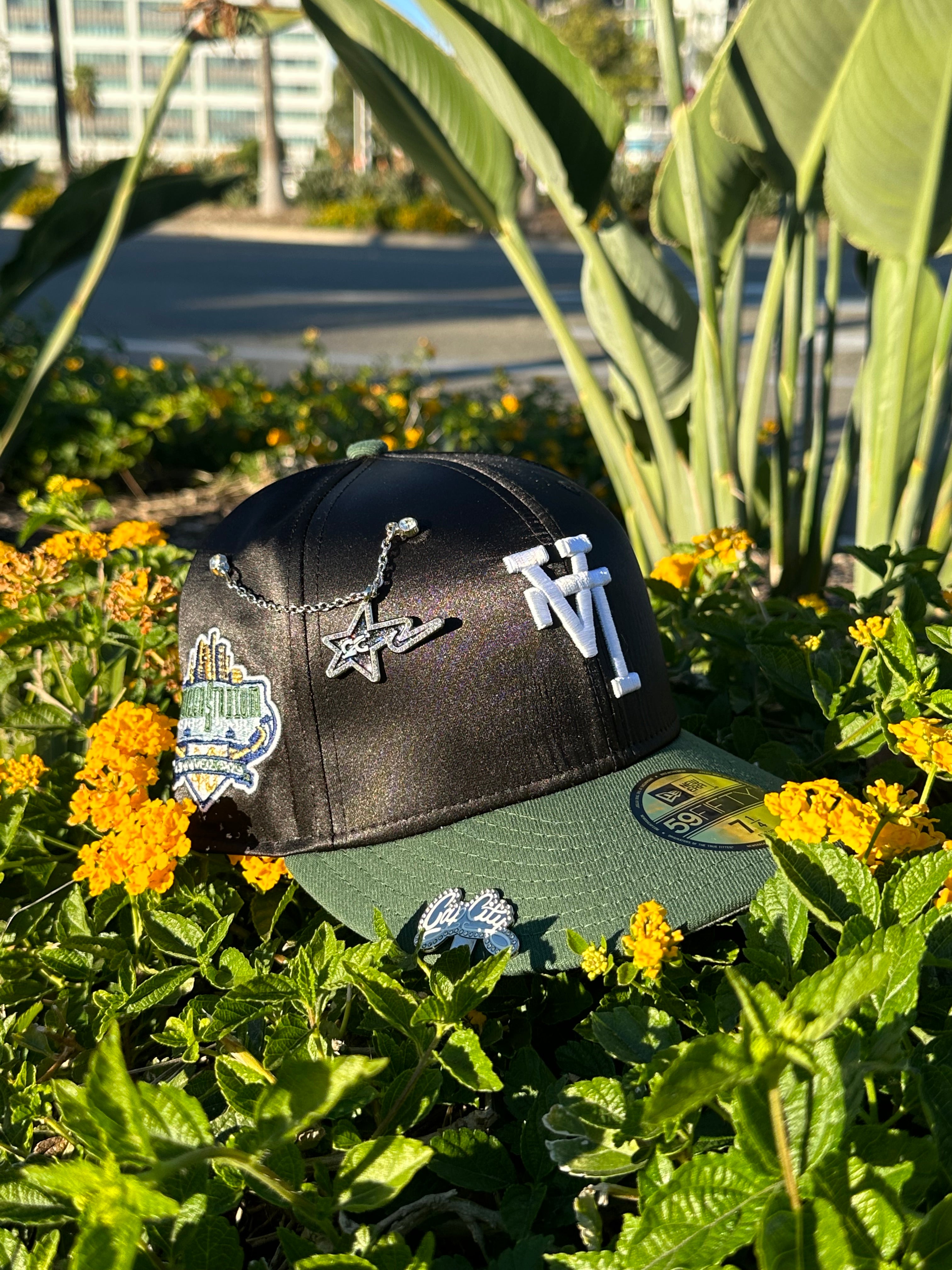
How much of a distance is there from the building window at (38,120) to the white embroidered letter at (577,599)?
93.2 meters

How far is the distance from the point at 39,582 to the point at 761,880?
114 centimetres

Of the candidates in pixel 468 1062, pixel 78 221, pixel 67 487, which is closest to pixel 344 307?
pixel 78 221

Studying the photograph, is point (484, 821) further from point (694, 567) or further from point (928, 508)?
point (928, 508)

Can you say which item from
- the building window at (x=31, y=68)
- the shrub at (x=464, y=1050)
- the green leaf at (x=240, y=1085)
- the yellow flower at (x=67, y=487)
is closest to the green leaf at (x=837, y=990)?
the shrub at (x=464, y=1050)

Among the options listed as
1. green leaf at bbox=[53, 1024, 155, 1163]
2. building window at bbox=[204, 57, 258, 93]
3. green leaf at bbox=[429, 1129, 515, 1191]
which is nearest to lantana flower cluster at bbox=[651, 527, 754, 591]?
green leaf at bbox=[429, 1129, 515, 1191]

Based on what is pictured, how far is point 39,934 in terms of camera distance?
1322 millimetres

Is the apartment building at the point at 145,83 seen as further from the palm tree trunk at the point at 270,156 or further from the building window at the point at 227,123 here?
the palm tree trunk at the point at 270,156

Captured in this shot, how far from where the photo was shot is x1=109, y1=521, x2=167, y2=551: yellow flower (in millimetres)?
1768

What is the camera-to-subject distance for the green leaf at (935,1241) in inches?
29.9

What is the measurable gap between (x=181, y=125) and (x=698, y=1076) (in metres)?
92.1

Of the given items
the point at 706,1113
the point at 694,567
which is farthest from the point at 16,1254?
the point at 694,567

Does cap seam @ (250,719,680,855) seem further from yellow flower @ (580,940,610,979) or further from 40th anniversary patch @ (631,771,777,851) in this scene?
yellow flower @ (580,940,610,979)

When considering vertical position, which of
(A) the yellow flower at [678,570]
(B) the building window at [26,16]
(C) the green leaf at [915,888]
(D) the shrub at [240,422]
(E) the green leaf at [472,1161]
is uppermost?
(C) the green leaf at [915,888]

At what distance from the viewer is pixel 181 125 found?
82312 mm
